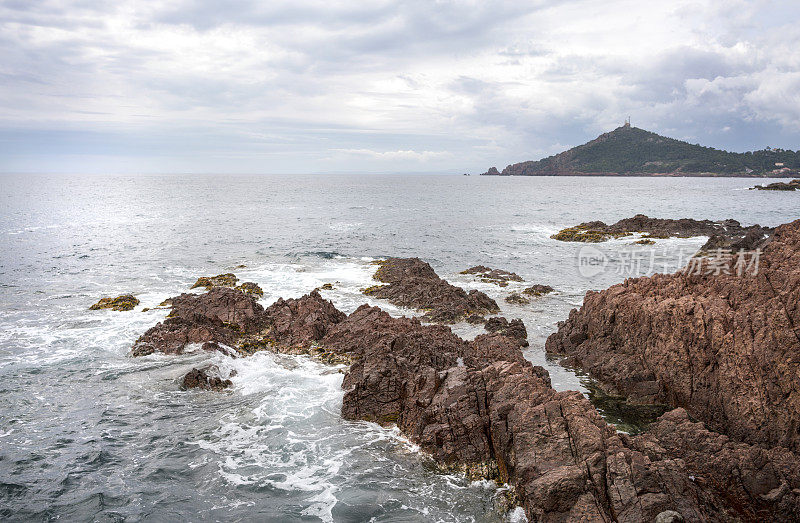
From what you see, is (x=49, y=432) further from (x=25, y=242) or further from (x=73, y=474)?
(x=25, y=242)

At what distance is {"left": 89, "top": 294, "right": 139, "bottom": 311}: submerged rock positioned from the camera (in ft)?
94.6

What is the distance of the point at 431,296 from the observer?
98.6 feet

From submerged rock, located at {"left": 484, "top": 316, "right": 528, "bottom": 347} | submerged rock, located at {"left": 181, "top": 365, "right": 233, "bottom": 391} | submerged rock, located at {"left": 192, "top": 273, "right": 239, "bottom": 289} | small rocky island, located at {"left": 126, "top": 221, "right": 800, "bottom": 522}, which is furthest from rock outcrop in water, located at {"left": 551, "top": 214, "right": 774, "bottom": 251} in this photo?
submerged rock, located at {"left": 181, "top": 365, "right": 233, "bottom": 391}

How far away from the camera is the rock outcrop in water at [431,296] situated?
90.7 ft

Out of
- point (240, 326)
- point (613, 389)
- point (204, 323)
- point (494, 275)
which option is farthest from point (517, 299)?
point (204, 323)

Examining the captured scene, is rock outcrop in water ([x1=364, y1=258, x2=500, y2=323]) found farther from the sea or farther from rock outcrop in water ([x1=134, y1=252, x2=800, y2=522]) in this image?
rock outcrop in water ([x1=134, y1=252, x2=800, y2=522])

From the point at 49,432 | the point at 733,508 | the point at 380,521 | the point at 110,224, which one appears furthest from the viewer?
the point at 110,224

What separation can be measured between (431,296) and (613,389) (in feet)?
44.8

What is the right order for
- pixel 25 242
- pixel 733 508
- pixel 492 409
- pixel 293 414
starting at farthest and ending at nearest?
pixel 25 242
pixel 293 414
pixel 492 409
pixel 733 508

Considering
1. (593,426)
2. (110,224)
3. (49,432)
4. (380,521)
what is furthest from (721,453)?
(110,224)

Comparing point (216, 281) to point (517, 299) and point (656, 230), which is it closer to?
point (517, 299)

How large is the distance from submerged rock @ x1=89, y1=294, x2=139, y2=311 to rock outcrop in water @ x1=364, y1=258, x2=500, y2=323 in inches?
580

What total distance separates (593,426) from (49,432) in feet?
55.0

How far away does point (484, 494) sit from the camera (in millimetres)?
12352
